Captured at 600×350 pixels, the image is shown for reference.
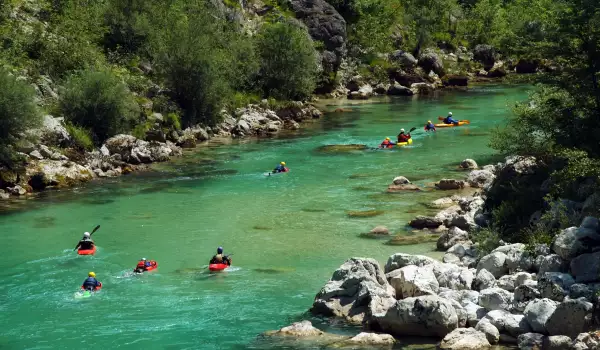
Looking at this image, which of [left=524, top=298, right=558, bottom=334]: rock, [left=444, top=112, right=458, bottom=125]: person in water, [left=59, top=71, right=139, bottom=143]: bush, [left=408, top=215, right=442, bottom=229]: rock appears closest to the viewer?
[left=524, top=298, right=558, bottom=334]: rock

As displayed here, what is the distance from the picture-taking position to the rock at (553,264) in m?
24.5

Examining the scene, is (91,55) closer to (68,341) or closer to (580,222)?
(68,341)

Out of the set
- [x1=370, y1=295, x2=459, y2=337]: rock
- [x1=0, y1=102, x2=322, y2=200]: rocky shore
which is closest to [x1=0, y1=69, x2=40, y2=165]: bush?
[x1=0, y1=102, x2=322, y2=200]: rocky shore

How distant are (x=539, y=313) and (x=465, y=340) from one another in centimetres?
236

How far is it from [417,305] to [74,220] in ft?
76.4

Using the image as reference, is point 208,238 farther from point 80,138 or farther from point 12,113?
point 80,138

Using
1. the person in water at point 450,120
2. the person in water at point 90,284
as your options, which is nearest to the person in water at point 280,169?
the person in water at point 450,120

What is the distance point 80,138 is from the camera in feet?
174

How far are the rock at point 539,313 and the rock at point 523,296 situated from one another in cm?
64

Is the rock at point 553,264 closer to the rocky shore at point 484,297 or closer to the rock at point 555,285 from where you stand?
the rocky shore at point 484,297

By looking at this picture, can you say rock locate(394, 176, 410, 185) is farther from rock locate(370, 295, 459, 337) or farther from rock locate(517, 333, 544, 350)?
rock locate(517, 333, 544, 350)

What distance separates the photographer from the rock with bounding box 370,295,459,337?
906 inches

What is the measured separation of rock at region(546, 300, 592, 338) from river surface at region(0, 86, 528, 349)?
725cm

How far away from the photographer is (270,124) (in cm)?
7038
